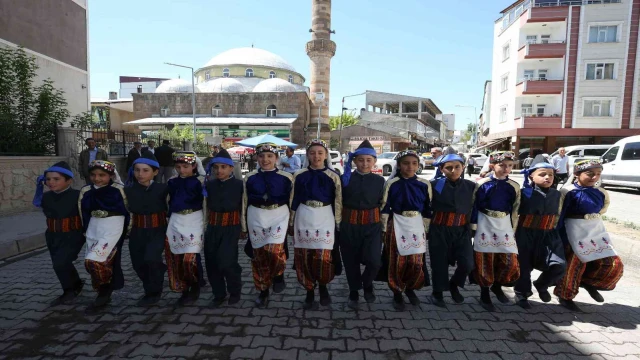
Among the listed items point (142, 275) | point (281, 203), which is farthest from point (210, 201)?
point (142, 275)

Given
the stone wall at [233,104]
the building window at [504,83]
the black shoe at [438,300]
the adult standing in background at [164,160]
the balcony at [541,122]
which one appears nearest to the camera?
the black shoe at [438,300]

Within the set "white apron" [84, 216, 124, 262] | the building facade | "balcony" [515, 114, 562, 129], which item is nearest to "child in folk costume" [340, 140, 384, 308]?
"white apron" [84, 216, 124, 262]

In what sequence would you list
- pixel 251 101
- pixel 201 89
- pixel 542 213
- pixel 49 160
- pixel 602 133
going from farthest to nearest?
pixel 201 89 → pixel 251 101 → pixel 602 133 → pixel 49 160 → pixel 542 213

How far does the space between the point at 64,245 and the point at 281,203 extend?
223cm

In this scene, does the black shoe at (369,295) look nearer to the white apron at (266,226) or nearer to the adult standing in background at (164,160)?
the white apron at (266,226)

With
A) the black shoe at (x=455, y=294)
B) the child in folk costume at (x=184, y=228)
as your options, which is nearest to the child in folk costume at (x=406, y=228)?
the black shoe at (x=455, y=294)

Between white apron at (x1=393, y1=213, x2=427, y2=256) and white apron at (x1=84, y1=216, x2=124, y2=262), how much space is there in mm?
2824

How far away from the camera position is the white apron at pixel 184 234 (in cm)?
359

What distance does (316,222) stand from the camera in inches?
143

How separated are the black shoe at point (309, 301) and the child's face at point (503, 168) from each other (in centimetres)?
230

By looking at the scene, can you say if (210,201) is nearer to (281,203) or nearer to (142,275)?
(281,203)

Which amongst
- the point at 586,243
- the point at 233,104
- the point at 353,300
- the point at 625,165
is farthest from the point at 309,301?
the point at 233,104

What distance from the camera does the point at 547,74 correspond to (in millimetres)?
27531

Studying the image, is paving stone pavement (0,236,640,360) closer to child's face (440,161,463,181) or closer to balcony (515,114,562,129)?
child's face (440,161,463,181)
